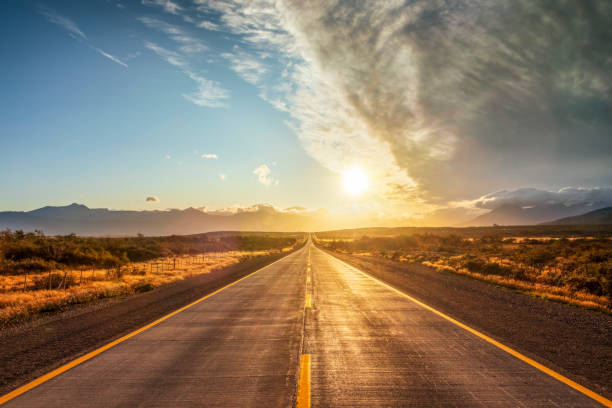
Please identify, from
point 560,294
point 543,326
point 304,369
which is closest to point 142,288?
point 304,369

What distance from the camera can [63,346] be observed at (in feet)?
18.7

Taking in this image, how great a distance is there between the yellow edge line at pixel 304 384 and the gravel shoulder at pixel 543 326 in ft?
11.9

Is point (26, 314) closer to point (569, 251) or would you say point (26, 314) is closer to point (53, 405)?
point (53, 405)

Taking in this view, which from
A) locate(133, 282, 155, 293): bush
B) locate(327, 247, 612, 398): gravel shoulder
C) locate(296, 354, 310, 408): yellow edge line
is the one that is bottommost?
locate(133, 282, 155, 293): bush

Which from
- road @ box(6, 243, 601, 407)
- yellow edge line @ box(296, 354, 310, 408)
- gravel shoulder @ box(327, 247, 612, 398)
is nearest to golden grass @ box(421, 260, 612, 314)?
gravel shoulder @ box(327, 247, 612, 398)

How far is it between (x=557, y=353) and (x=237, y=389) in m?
5.31

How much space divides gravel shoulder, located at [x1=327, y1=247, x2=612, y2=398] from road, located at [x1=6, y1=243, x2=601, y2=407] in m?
0.58

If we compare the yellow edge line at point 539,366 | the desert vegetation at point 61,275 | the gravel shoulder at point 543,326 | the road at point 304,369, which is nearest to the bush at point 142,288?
the desert vegetation at point 61,275

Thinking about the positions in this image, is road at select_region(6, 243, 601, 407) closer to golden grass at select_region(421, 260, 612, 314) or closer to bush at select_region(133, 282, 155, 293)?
golden grass at select_region(421, 260, 612, 314)

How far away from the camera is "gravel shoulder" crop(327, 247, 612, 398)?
462 cm

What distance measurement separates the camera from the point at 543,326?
22.8 ft


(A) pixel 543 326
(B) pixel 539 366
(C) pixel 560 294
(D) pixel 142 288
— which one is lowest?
(D) pixel 142 288

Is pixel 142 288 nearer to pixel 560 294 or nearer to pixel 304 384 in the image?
pixel 304 384

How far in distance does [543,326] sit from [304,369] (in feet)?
19.7
